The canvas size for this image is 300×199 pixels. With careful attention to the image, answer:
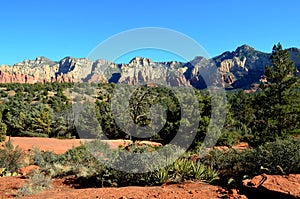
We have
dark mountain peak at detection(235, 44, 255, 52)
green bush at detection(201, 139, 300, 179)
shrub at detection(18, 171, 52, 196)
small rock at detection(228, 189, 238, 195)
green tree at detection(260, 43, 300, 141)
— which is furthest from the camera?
dark mountain peak at detection(235, 44, 255, 52)

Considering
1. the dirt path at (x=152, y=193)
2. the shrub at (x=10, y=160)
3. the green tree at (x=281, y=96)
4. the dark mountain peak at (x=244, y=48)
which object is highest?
the dark mountain peak at (x=244, y=48)

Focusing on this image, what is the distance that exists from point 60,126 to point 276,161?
116ft

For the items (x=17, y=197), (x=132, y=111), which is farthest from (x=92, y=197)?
(x=132, y=111)

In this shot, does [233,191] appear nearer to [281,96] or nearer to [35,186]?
[35,186]

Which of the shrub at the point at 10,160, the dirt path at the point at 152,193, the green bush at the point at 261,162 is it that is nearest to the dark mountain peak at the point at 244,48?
the shrub at the point at 10,160

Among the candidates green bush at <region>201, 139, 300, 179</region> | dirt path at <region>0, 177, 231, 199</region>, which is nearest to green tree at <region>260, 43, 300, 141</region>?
green bush at <region>201, 139, 300, 179</region>

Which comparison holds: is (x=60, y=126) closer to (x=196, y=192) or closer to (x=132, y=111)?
(x=132, y=111)

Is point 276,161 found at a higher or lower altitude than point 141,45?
lower

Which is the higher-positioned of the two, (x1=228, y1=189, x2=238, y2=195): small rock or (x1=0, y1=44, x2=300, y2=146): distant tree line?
(x1=0, y1=44, x2=300, y2=146): distant tree line

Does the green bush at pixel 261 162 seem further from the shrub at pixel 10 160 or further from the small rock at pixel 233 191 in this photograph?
the shrub at pixel 10 160

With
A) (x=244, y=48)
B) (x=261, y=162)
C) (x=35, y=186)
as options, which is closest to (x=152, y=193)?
(x=261, y=162)

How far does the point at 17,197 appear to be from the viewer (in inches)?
317

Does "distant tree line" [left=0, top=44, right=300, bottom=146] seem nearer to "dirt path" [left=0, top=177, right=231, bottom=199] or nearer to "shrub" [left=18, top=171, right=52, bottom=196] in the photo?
"shrub" [left=18, top=171, right=52, bottom=196]

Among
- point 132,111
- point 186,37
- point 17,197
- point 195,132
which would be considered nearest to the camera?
point 17,197
